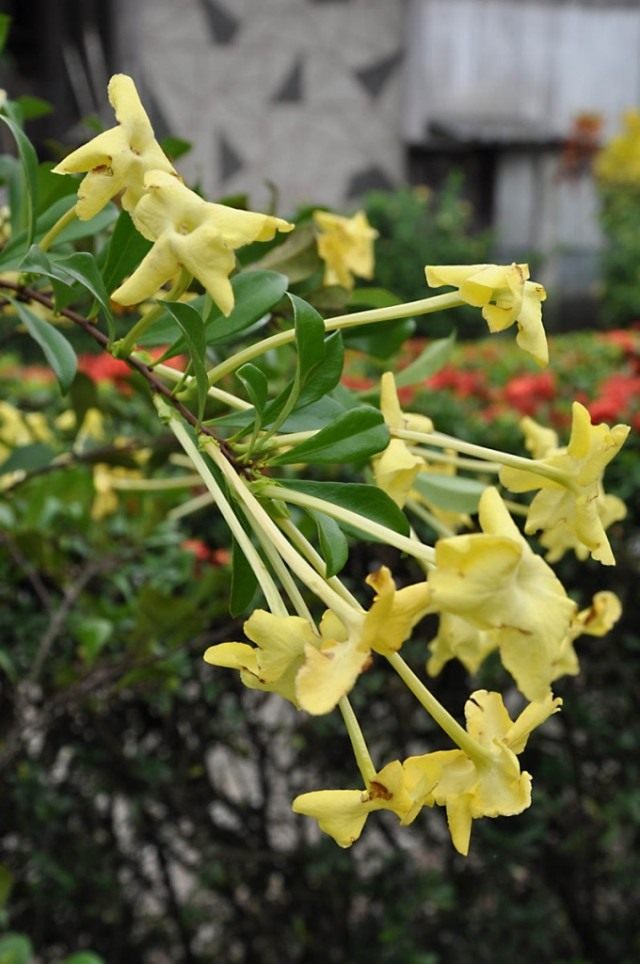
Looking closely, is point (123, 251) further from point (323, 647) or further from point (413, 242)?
point (413, 242)

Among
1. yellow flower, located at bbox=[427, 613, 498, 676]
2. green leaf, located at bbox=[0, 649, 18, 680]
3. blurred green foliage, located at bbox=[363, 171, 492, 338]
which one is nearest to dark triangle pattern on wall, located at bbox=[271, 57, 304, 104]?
blurred green foliage, located at bbox=[363, 171, 492, 338]

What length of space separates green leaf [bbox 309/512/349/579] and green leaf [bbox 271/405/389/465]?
0.03 m

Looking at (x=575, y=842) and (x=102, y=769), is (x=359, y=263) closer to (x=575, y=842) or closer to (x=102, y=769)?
(x=102, y=769)

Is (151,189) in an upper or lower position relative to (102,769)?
upper

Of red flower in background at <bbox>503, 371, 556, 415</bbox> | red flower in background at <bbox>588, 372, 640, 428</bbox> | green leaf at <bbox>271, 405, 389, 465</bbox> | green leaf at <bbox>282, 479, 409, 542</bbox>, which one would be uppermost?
green leaf at <bbox>271, 405, 389, 465</bbox>

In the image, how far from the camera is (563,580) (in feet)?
5.30

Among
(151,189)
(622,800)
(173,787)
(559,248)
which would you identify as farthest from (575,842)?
(559,248)

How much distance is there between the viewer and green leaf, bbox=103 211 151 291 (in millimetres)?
619

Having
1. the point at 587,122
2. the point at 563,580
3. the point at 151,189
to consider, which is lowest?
the point at 587,122

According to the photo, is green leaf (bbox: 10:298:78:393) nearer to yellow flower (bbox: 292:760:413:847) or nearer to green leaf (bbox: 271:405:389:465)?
green leaf (bbox: 271:405:389:465)

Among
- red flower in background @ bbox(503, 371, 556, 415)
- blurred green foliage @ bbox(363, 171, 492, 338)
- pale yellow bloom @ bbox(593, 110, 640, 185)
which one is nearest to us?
red flower in background @ bbox(503, 371, 556, 415)

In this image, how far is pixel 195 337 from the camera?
1.74 ft

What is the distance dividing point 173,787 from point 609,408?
0.80m

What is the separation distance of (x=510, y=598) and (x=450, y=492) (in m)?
0.36
